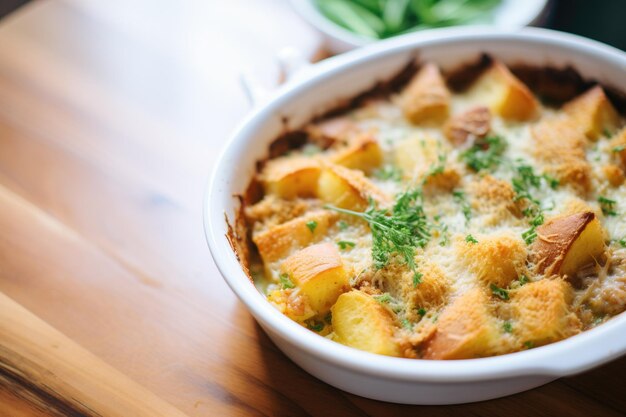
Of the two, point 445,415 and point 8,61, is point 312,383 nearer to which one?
point 445,415

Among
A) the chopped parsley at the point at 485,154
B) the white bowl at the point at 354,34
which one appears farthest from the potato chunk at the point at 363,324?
the white bowl at the point at 354,34

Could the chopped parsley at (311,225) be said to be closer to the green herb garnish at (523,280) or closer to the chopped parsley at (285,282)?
the chopped parsley at (285,282)

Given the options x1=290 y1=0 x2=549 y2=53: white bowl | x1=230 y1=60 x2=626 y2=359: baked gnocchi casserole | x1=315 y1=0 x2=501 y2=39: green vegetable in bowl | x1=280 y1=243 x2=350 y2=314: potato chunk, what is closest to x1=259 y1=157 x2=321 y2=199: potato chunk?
x1=230 y1=60 x2=626 y2=359: baked gnocchi casserole

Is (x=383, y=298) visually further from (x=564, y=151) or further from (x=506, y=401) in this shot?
(x=564, y=151)

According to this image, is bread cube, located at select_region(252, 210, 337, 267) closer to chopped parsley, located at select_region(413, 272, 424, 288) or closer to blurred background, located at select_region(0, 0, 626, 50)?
chopped parsley, located at select_region(413, 272, 424, 288)

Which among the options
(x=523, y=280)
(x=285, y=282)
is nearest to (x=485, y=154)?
(x=523, y=280)

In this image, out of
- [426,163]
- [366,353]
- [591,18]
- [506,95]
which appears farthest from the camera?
[591,18]

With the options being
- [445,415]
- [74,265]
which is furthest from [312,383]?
[74,265]
